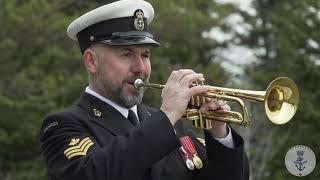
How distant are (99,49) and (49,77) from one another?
1389 cm

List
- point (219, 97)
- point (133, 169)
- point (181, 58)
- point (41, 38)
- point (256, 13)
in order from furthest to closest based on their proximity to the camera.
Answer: point (256, 13) → point (181, 58) → point (41, 38) → point (219, 97) → point (133, 169)

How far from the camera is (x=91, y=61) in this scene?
3.90 metres

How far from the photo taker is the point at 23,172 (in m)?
17.3

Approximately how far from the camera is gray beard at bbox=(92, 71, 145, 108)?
3740 millimetres

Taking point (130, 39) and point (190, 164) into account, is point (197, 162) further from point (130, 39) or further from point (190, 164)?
point (130, 39)

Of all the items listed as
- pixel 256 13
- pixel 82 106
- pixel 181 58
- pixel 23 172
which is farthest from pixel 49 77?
pixel 82 106

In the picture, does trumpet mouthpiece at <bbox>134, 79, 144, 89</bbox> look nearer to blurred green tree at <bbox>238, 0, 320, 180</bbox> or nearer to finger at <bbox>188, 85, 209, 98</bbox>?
finger at <bbox>188, 85, 209, 98</bbox>

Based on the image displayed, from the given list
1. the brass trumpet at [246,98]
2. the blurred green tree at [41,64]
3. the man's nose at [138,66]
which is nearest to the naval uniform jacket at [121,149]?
the brass trumpet at [246,98]

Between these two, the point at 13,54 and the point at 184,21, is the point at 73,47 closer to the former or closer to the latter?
the point at 13,54

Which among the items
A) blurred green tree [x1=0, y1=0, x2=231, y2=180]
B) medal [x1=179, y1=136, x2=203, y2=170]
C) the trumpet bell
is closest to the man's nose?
medal [x1=179, y1=136, x2=203, y2=170]

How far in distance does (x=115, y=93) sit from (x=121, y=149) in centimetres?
43

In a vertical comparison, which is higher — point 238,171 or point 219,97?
point 219,97

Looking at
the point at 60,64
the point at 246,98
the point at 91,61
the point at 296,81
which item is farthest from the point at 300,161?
the point at 60,64

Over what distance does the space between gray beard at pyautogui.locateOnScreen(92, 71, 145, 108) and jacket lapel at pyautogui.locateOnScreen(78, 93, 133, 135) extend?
0.05 m
